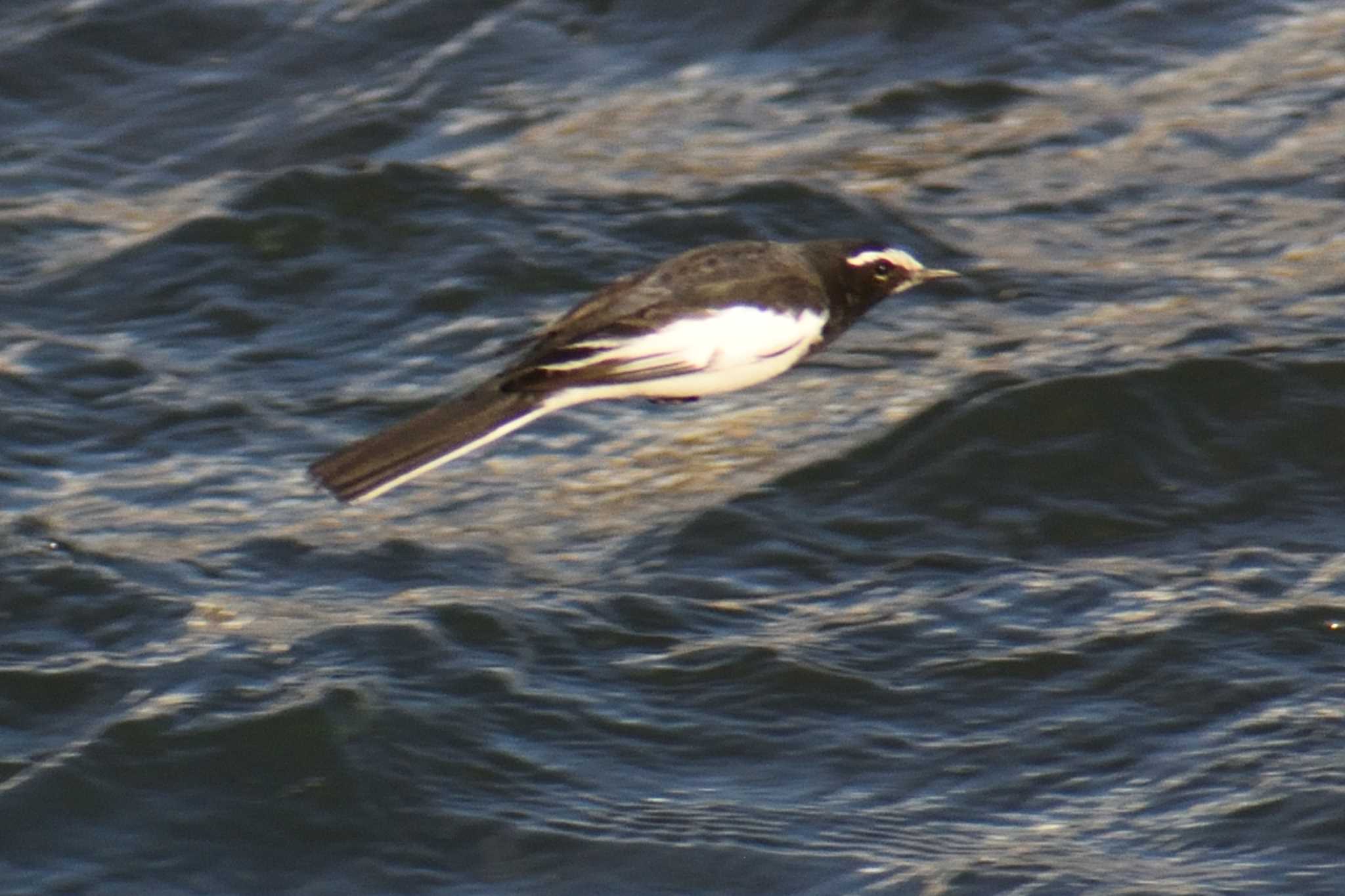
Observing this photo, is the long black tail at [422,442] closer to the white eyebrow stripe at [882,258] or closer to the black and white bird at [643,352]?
the black and white bird at [643,352]

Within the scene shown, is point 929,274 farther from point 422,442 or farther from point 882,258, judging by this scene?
point 422,442

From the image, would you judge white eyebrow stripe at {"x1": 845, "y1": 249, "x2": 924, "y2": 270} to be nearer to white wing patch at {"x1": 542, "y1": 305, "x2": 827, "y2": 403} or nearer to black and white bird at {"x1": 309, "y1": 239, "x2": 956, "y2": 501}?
black and white bird at {"x1": 309, "y1": 239, "x2": 956, "y2": 501}

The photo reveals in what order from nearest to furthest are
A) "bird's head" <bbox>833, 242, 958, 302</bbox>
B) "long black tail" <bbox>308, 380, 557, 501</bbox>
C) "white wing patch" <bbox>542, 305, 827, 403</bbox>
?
1. "long black tail" <bbox>308, 380, 557, 501</bbox>
2. "white wing patch" <bbox>542, 305, 827, 403</bbox>
3. "bird's head" <bbox>833, 242, 958, 302</bbox>

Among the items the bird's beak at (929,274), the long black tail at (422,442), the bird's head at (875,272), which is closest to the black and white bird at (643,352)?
the long black tail at (422,442)

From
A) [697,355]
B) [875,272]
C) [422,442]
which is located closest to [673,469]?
[875,272]

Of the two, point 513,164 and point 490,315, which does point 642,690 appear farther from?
point 513,164

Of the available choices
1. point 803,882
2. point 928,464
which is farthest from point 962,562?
point 803,882

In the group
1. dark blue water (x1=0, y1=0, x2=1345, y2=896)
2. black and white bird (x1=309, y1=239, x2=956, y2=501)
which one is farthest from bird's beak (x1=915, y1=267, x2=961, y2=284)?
dark blue water (x1=0, y1=0, x2=1345, y2=896)
